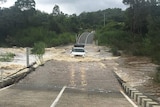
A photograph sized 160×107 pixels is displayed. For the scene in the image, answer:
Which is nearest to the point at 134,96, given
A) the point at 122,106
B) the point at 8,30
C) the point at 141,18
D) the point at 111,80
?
the point at 122,106

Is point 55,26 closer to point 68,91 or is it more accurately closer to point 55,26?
point 55,26

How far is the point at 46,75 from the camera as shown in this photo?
28203mm

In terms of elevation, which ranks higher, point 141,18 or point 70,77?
point 141,18

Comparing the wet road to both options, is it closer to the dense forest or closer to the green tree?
the dense forest

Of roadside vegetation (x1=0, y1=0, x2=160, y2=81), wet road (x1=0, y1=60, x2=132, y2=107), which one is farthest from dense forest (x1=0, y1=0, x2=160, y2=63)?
wet road (x1=0, y1=60, x2=132, y2=107)

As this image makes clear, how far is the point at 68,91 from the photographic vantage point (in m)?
19.8

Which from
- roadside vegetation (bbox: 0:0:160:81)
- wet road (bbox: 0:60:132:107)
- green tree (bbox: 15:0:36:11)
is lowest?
wet road (bbox: 0:60:132:107)

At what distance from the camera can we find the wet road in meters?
15.0

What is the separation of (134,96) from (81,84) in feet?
20.3

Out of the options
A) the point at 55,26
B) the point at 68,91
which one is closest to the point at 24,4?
the point at 55,26

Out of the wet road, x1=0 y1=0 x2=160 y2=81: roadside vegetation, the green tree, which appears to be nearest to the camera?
the wet road

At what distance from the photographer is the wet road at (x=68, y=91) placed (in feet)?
49.2

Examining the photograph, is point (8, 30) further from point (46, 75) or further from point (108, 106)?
point (108, 106)

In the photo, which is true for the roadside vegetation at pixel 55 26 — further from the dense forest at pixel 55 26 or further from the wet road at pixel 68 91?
the wet road at pixel 68 91
